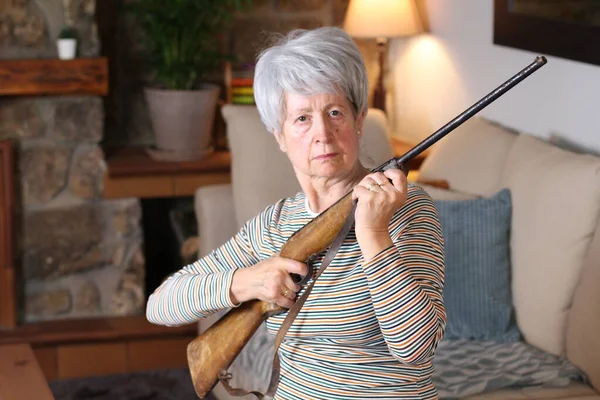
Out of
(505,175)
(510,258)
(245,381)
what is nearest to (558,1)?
(505,175)

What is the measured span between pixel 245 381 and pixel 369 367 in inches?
42.3

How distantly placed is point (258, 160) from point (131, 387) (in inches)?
39.6

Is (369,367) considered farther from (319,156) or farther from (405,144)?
(405,144)

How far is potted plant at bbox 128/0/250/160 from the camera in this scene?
11.5 ft

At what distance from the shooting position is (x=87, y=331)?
3477mm

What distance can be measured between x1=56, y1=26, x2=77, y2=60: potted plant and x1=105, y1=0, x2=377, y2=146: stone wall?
45 centimetres

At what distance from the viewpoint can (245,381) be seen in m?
2.59

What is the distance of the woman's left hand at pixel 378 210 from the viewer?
140cm

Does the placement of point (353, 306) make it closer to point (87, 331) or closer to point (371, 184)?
point (371, 184)

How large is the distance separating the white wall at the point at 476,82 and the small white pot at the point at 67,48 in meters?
1.27

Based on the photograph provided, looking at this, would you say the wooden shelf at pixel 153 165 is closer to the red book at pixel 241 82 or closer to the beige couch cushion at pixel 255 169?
the red book at pixel 241 82

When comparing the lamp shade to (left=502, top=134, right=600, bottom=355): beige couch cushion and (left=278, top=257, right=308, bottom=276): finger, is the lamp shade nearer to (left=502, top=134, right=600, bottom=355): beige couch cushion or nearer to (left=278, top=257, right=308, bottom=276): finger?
(left=502, top=134, right=600, bottom=355): beige couch cushion

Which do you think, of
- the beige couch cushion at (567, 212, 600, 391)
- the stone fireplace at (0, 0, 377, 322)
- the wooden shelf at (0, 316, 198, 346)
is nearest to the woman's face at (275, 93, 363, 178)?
the beige couch cushion at (567, 212, 600, 391)

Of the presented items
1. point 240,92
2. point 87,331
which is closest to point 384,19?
point 240,92
